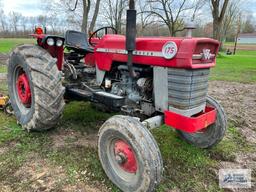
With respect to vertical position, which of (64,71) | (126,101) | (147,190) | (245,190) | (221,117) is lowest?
(245,190)

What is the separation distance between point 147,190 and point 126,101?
3.79ft

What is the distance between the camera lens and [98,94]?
3340 millimetres

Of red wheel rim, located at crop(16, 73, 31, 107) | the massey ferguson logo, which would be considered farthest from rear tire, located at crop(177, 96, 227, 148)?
red wheel rim, located at crop(16, 73, 31, 107)

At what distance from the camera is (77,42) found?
3.99 metres

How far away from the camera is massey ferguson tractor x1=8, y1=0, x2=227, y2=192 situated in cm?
254

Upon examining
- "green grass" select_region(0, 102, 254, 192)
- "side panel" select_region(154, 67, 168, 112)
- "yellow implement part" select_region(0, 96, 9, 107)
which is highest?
"side panel" select_region(154, 67, 168, 112)

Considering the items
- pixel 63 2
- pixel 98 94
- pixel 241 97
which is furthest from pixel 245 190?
pixel 63 2

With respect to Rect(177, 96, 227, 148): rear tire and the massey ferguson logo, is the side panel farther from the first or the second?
Rect(177, 96, 227, 148): rear tire

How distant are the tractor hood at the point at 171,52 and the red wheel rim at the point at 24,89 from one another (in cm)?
127

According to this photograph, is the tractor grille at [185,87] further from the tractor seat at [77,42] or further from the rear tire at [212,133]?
the tractor seat at [77,42]

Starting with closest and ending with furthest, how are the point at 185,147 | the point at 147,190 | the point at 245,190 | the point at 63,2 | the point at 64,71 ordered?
the point at 147,190 → the point at 245,190 → the point at 185,147 → the point at 64,71 → the point at 63,2

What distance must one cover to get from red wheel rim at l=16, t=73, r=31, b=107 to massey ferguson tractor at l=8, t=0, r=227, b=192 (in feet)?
0.05

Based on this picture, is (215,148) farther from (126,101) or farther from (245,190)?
(126,101)

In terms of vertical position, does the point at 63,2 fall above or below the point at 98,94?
above
